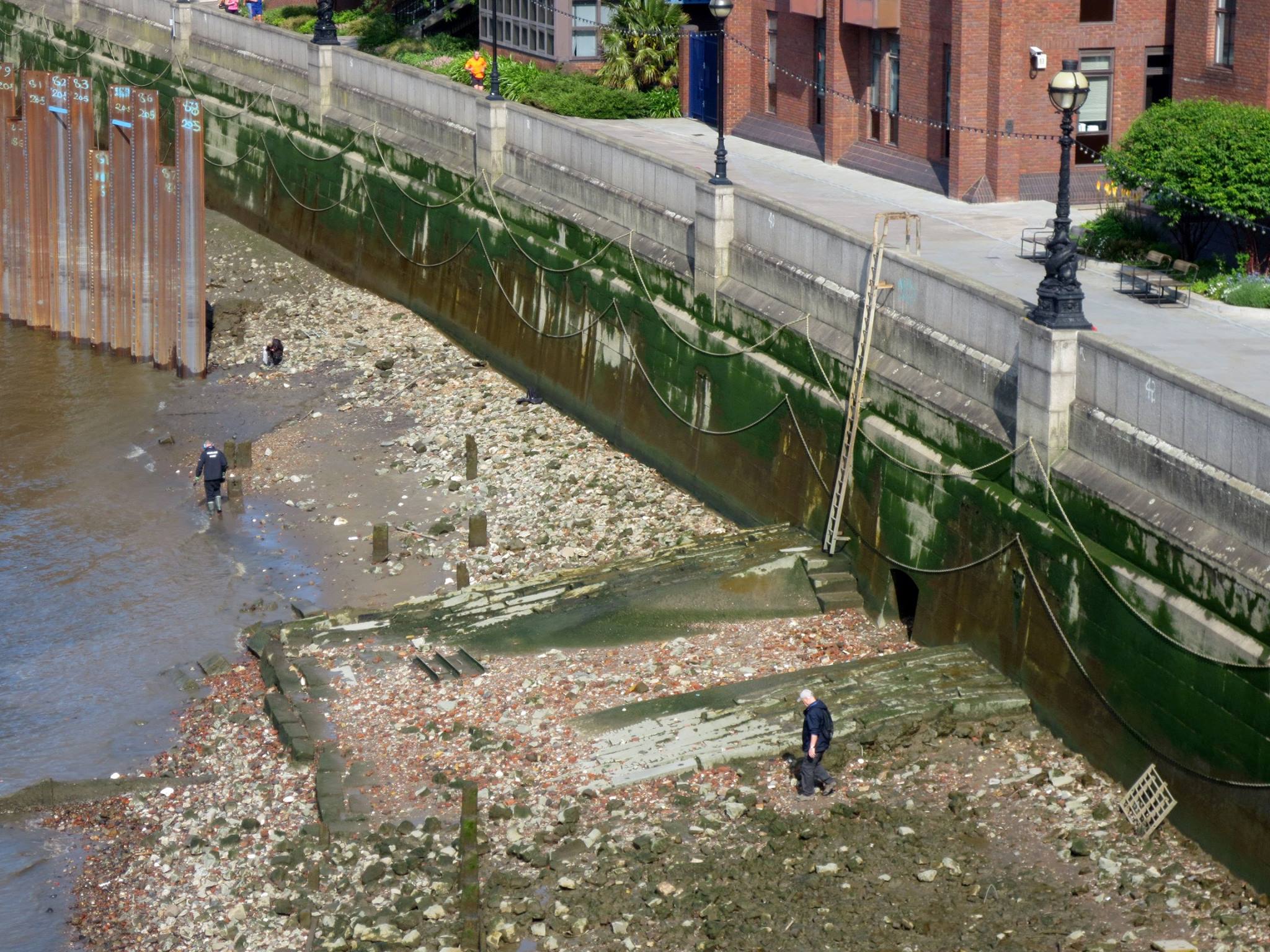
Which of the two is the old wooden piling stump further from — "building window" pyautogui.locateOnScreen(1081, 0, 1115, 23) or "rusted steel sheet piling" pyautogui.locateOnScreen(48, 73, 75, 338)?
"rusted steel sheet piling" pyautogui.locateOnScreen(48, 73, 75, 338)

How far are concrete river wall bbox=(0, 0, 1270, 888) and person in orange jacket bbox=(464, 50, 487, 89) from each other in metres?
2.53

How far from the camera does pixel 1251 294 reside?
2877 centimetres

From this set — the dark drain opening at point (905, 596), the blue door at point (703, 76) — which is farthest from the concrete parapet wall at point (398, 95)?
the dark drain opening at point (905, 596)

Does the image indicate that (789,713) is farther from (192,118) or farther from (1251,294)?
(192,118)

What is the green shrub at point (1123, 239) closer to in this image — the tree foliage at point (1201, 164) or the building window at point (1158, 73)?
the tree foliage at point (1201, 164)

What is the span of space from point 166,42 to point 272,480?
96.0 ft

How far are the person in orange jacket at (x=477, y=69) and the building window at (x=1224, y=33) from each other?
725 inches

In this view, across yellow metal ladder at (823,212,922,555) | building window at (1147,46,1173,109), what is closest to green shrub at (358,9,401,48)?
building window at (1147,46,1173,109)

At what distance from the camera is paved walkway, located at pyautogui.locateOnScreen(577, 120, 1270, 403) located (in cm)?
2631

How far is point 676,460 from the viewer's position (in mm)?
32969

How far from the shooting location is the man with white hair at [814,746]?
70.2 feet

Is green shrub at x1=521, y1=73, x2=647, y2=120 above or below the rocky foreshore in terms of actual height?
above

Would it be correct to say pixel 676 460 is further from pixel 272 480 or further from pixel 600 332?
pixel 272 480

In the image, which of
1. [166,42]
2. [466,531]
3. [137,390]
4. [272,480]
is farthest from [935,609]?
[166,42]
